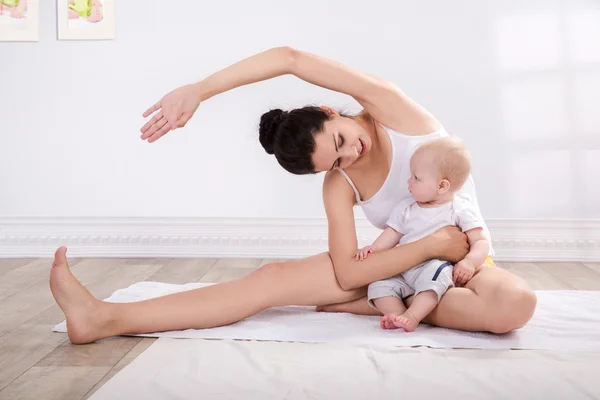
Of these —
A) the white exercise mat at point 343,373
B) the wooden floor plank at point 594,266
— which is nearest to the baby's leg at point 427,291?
the white exercise mat at point 343,373

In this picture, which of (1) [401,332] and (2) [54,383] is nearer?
(2) [54,383]

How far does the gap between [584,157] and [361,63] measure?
124 centimetres

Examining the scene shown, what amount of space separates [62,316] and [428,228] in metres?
1.14

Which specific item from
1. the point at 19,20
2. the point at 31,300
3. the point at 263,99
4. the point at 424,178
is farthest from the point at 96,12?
the point at 424,178

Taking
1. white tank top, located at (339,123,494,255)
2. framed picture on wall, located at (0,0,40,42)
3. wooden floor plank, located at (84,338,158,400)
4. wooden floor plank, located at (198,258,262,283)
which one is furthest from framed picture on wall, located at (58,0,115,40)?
wooden floor plank, located at (84,338,158,400)

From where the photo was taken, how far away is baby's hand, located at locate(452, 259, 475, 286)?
1.87m

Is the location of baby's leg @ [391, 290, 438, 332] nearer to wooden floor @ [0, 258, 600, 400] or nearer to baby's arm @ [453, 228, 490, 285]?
baby's arm @ [453, 228, 490, 285]

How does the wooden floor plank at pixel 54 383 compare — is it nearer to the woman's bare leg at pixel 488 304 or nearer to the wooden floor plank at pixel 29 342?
the wooden floor plank at pixel 29 342

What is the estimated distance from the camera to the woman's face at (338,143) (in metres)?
1.88

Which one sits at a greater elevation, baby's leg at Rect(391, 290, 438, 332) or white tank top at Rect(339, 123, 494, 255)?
white tank top at Rect(339, 123, 494, 255)

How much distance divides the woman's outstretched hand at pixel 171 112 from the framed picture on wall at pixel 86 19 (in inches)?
81.6

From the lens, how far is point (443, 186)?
6.30 feet

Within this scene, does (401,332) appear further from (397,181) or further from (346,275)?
(397,181)

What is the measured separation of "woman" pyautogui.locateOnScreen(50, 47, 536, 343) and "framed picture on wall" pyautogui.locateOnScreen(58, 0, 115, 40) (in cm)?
Result: 200
